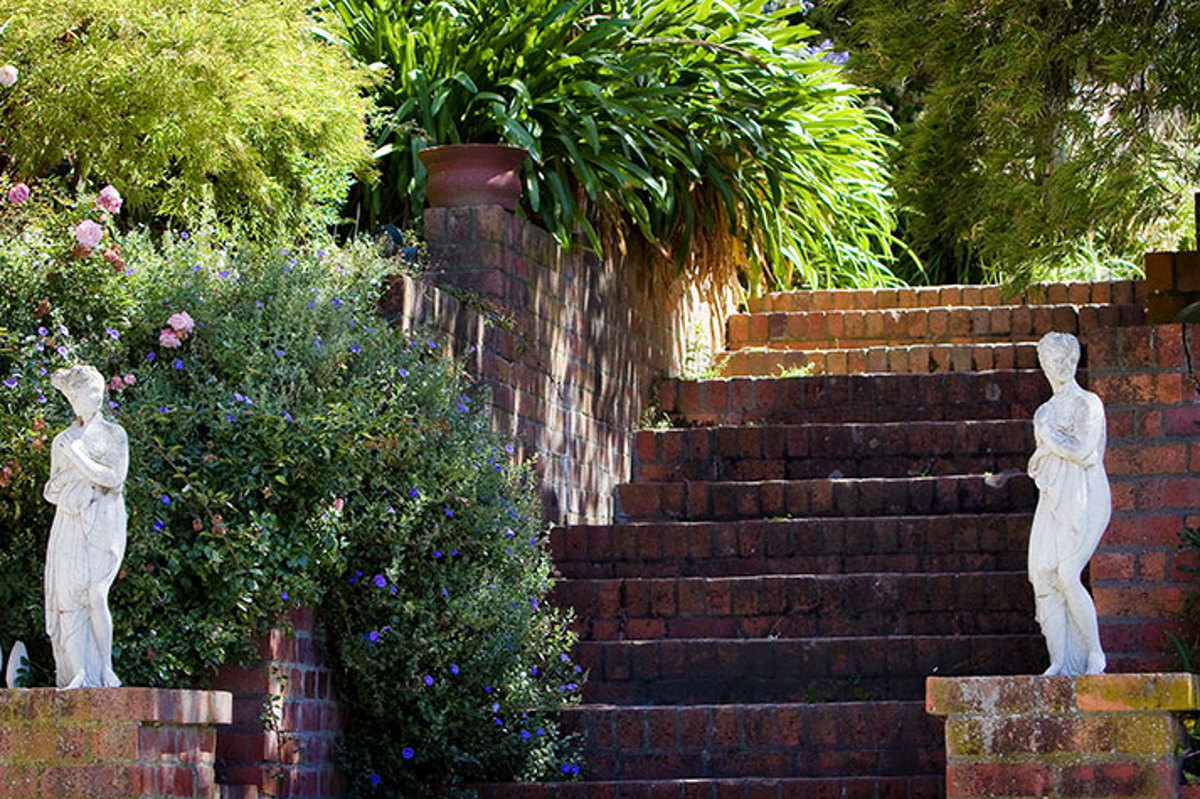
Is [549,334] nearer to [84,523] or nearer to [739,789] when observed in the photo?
[739,789]

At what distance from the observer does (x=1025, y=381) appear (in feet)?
33.5

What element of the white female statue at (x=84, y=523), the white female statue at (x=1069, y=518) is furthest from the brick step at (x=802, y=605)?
the white female statue at (x=84, y=523)

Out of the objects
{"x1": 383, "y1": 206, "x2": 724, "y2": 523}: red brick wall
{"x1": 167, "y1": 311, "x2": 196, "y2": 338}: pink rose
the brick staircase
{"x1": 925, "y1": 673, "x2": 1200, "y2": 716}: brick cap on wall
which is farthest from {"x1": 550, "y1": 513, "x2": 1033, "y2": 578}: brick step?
{"x1": 925, "y1": 673, "x2": 1200, "y2": 716}: brick cap on wall

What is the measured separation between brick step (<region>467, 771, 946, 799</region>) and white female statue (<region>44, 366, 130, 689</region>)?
6.41 ft

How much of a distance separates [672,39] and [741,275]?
2.24 m

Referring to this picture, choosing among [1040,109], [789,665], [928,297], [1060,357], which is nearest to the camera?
[1060,357]

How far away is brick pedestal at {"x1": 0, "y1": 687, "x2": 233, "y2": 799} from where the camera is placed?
235 inches

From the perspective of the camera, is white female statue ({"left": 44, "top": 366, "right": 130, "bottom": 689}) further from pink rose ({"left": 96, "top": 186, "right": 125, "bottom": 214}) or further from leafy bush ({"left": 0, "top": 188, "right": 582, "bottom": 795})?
pink rose ({"left": 96, "top": 186, "right": 125, "bottom": 214})

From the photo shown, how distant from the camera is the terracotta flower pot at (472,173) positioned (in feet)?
29.5

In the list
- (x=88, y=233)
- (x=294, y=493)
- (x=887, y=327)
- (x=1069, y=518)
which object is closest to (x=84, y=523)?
(x=294, y=493)

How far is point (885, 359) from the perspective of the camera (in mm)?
11172

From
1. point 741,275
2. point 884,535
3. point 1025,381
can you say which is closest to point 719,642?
point 884,535

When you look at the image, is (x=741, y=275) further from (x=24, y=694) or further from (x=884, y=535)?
(x=24, y=694)

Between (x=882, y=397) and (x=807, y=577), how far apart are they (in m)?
1.95
